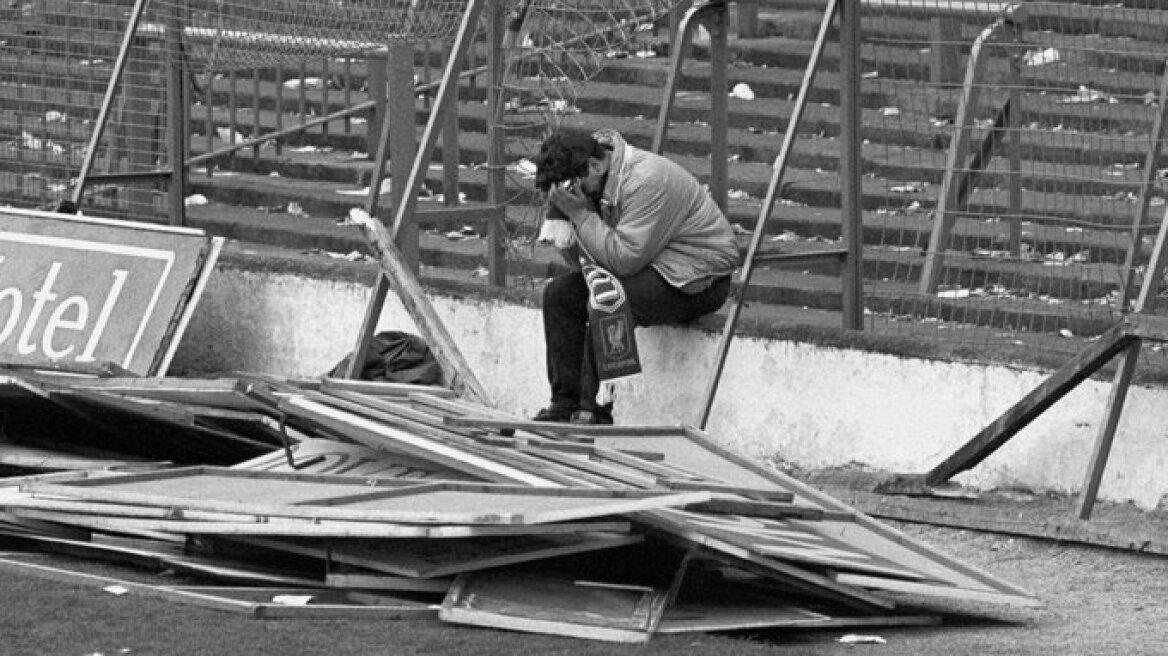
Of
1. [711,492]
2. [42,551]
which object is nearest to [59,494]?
[42,551]

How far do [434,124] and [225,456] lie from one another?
178cm

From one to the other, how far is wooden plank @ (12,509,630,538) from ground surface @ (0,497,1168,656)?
0.16m

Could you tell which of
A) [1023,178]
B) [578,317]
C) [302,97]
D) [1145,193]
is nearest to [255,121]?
[302,97]

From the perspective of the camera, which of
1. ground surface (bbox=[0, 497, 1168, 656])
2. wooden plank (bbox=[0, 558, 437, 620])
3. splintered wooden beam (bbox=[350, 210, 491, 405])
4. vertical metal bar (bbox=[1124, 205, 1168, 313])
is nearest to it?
ground surface (bbox=[0, 497, 1168, 656])

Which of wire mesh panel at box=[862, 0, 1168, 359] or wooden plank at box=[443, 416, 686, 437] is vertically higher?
wire mesh panel at box=[862, 0, 1168, 359]

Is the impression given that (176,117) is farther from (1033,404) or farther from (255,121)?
(1033,404)

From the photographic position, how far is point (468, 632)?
729 centimetres

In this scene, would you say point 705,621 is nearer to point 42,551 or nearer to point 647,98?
point 42,551

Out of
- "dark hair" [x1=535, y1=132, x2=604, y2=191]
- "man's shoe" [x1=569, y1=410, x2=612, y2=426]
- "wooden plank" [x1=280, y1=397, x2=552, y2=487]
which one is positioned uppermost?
"dark hair" [x1=535, y1=132, x2=604, y2=191]

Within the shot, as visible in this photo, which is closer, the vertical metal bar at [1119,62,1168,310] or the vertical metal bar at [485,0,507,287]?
Result: the vertical metal bar at [1119,62,1168,310]

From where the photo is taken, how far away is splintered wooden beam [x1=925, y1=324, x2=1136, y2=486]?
28.6 ft

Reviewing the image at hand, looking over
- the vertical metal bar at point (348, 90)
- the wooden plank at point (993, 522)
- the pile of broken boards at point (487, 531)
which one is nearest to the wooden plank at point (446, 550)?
the pile of broken boards at point (487, 531)

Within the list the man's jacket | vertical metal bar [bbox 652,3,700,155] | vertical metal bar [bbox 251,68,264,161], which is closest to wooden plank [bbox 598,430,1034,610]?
the man's jacket

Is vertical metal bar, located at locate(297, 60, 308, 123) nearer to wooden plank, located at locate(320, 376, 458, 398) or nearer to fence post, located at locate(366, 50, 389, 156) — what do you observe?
fence post, located at locate(366, 50, 389, 156)
